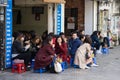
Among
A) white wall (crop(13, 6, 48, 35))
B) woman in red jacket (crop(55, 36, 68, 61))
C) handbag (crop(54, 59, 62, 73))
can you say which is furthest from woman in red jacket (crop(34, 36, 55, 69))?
white wall (crop(13, 6, 48, 35))

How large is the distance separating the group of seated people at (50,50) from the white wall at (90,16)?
23.3 ft

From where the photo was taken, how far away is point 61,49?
13.9m

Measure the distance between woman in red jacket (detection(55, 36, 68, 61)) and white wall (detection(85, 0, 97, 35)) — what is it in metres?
8.32

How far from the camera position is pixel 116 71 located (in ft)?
44.9

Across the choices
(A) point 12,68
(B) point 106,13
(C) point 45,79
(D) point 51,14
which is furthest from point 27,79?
(B) point 106,13

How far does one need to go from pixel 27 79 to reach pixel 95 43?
7.41m

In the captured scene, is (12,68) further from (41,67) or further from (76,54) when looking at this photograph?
(76,54)

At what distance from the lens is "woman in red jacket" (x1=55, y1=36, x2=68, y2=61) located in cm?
1384

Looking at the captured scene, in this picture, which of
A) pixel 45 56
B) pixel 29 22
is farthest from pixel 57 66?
pixel 29 22

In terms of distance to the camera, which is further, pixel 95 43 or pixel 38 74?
pixel 95 43

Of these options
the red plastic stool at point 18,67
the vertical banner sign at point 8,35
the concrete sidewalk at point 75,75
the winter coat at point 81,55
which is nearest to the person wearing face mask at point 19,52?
the vertical banner sign at point 8,35

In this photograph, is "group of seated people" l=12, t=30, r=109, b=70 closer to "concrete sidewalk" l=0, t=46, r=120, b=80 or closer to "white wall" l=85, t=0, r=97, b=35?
"concrete sidewalk" l=0, t=46, r=120, b=80

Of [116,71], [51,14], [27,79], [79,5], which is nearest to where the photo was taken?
[27,79]

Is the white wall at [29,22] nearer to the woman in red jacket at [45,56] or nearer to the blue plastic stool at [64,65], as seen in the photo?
the blue plastic stool at [64,65]
